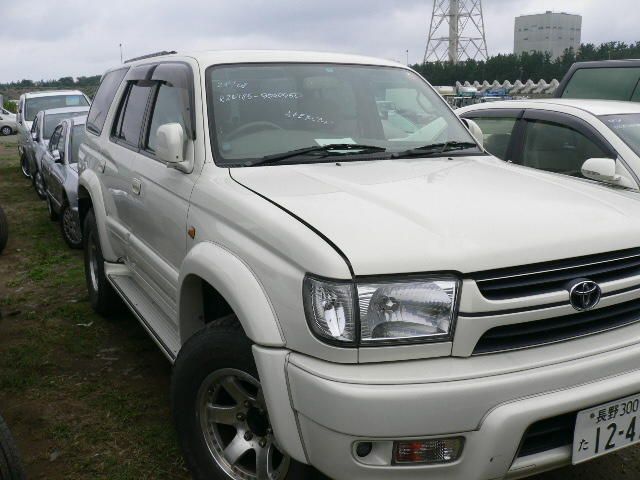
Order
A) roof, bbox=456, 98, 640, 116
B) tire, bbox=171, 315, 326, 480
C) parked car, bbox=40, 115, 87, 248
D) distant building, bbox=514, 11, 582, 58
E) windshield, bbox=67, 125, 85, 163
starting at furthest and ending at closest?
1. distant building, bbox=514, 11, 582, 58
2. windshield, bbox=67, 125, 85, 163
3. parked car, bbox=40, 115, 87, 248
4. roof, bbox=456, 98, 640, 116
5. tire, bbox=171, 315, 326, 480

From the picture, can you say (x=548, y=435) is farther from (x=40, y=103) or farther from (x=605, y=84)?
(x=40, y=103)

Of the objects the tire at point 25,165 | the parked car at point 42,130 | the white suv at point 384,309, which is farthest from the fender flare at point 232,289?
the tire at point 25,165

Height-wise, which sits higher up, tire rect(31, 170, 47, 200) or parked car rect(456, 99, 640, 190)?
parked car rect(456, 99, 640, 190)

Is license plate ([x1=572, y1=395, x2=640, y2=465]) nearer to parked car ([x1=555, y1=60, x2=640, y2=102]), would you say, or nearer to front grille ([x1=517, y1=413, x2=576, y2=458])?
front grille ([x1=517, y1=413, x2=576, y2=458])

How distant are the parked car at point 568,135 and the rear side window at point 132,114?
277cm

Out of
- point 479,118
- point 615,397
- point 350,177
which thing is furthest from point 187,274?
point 479,118

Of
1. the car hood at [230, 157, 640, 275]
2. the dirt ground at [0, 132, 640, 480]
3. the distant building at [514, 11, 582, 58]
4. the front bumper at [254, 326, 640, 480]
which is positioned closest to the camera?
the front bumper at [254, 326, 640, 480]

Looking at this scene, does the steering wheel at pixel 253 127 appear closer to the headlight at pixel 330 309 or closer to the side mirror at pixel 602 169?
the headlight at pixel 330 309

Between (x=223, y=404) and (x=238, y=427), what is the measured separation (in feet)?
0.39

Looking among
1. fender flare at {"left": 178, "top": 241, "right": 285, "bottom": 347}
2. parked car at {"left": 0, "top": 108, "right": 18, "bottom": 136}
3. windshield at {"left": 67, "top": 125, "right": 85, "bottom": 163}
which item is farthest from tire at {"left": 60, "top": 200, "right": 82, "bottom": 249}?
parked car at {"left": 0, "top": 108, "right": 18, "bottom": 136}

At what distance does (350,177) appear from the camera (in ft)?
9.30

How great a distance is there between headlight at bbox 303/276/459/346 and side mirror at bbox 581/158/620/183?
2.43 m

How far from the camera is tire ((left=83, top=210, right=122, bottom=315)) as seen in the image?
484cm

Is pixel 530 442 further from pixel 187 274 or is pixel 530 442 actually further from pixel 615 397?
pixel 187 274
